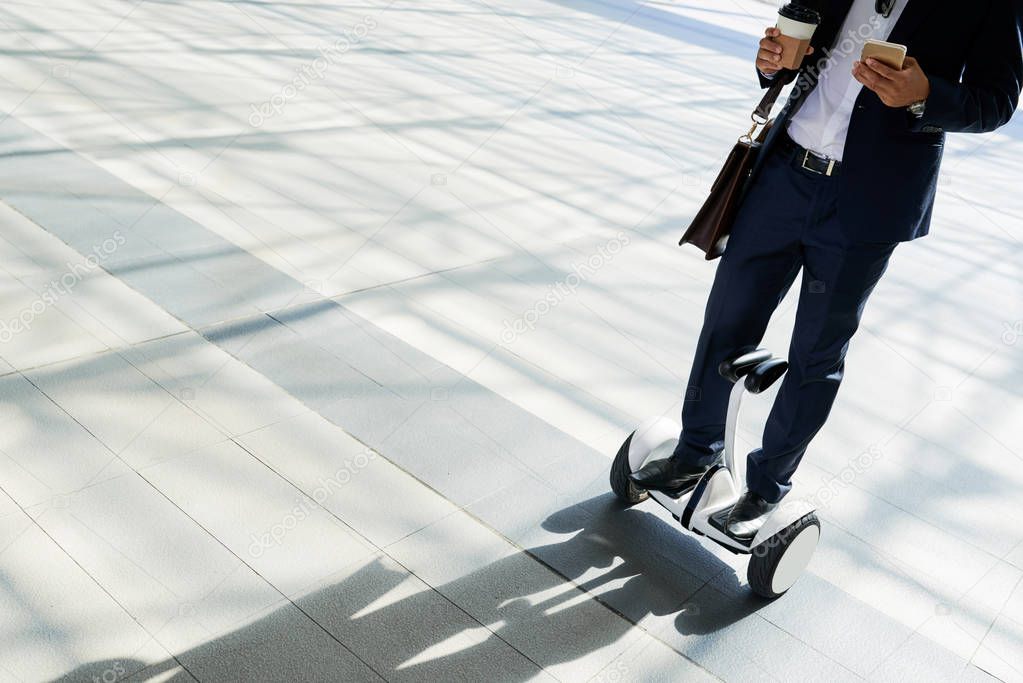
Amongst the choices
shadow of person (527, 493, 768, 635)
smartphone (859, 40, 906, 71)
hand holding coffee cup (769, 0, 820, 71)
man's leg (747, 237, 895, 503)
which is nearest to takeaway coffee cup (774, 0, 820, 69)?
hand holding coffee cup (769, 0, 820, 71)

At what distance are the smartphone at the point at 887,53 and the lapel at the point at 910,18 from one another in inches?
6.6

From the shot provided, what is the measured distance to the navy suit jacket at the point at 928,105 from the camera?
207cm

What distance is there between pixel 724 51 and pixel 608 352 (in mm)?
7612

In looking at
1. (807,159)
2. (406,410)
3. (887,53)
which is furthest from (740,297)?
(406,410)

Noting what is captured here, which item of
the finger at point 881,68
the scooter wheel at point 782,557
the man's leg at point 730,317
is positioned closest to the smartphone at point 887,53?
the finger at point 881,68

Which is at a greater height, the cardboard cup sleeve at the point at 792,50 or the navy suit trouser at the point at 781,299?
the cardboard cup sleeve at the point at 792,50

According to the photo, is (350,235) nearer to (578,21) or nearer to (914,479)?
(914,479)

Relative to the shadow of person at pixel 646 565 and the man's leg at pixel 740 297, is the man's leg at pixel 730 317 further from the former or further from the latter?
the shadow of person at pixel 646 565

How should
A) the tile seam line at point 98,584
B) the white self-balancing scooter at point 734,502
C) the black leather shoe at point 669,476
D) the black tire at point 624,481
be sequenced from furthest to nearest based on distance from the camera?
the black tire at point 624,481 → the black leather shoe at point 669,476 → the white self-balancing scooter at point 734,502 → the tile seam line at point 98,584

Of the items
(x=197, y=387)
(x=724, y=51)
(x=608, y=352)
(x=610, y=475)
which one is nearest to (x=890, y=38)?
(x=610, y=475)

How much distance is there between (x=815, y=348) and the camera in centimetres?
242

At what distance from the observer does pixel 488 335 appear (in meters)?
3.71

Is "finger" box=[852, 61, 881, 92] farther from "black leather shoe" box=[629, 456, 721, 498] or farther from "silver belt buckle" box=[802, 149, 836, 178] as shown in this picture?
"black leather shoe" box=[629, 456, 721, 498]

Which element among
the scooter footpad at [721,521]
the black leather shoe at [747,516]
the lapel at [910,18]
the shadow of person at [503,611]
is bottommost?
the shadow of person at [503,611]
